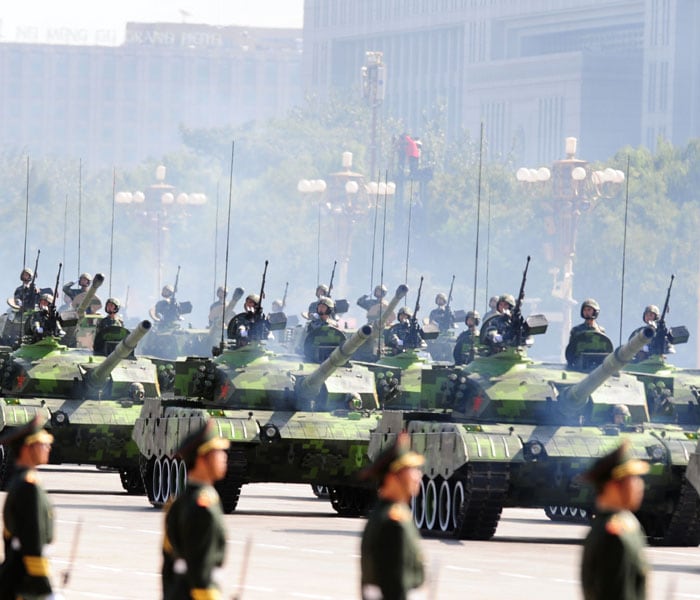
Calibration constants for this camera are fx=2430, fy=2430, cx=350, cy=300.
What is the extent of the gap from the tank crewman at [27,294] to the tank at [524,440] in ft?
46.9

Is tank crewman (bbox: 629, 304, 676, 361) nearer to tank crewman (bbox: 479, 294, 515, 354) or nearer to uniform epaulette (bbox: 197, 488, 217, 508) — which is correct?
tank crewman (bbox: 479, 294, 515, 354)

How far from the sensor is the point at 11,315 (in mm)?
49781

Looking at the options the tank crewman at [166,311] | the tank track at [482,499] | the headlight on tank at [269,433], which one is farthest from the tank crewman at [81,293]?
the tank track at [482,499]

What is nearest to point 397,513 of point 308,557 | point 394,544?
point 394,544

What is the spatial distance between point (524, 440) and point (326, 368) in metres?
5.15

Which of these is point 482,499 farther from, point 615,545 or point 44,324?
point 615,545

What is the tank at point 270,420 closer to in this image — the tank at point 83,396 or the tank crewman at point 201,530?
the tank at point 83,396

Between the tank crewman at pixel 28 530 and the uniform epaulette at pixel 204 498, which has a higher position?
the uniform epaulette at pixel 204 498

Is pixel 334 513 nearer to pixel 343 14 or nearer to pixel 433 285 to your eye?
pixel 433 285

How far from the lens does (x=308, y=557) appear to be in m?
26.2

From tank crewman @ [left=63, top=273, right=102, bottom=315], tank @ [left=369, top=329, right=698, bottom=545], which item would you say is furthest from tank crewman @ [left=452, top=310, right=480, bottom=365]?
tank crewman @ [left=63, top=273, right=102, bottom=315]

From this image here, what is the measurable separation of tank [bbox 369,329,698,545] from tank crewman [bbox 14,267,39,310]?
46.9 ft

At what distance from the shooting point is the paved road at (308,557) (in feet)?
74.3

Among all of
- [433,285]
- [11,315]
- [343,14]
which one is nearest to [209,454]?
[11,315]
